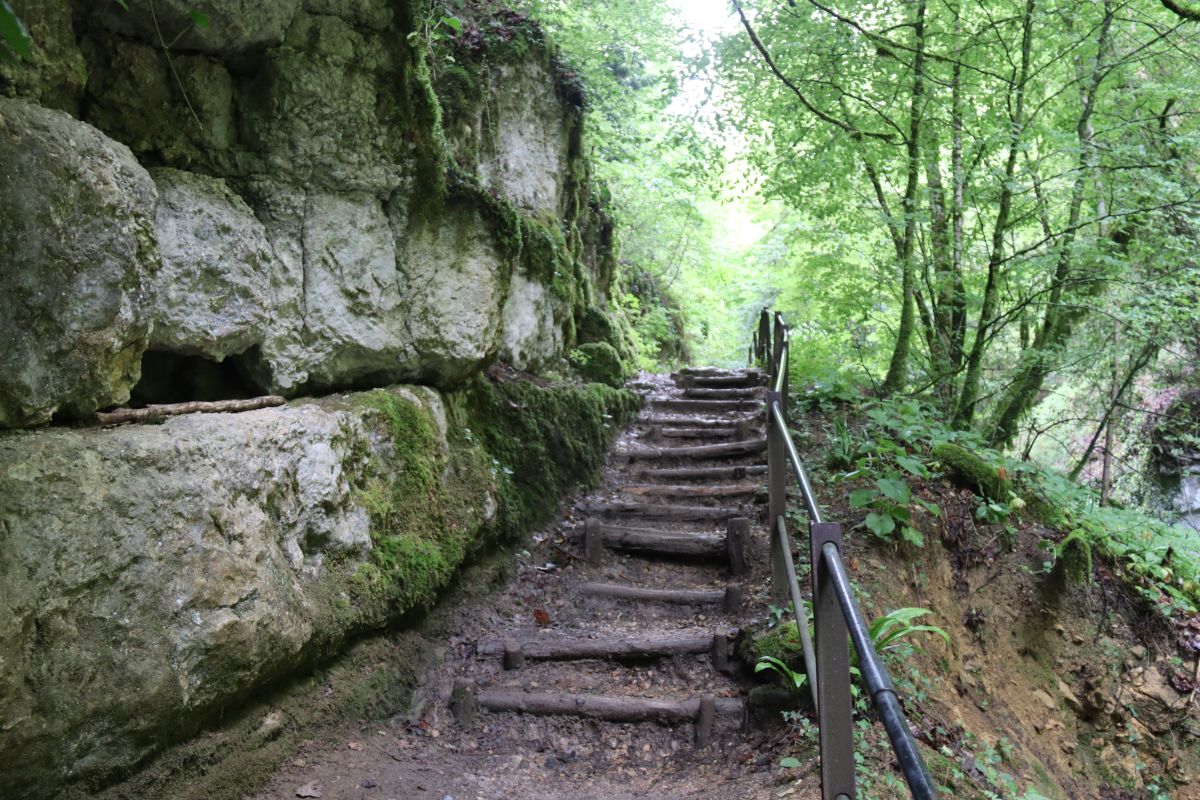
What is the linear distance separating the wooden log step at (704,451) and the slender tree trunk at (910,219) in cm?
257

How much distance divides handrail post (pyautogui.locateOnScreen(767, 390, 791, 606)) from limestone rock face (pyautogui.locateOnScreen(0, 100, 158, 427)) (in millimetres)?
2991

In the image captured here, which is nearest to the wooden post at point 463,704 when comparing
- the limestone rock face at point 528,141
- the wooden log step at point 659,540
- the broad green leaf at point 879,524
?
the wooden log step at point 659,540

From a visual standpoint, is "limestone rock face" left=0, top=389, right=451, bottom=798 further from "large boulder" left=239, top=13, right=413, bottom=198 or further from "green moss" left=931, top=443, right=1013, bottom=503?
"green moss" left=931, top=443, right=1013, bottom=503

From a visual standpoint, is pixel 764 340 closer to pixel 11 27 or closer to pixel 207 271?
pixel 207 271

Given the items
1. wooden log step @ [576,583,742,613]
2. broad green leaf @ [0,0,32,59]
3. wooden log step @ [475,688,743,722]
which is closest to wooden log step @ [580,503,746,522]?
wooden log step @ [576,583,742,613]

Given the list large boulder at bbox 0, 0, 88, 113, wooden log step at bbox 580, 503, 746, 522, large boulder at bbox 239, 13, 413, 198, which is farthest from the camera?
wooden log step at bbox 580, 503, 746, 522

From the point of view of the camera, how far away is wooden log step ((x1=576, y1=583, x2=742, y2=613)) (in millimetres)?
4824

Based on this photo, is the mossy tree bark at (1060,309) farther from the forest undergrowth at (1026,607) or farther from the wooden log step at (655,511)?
the wooden log step at (655,511)

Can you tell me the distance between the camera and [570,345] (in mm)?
9062

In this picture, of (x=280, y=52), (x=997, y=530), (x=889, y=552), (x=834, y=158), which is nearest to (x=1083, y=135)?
(x=834, y=158)

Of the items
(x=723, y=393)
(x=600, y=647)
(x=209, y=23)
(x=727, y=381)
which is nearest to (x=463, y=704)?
(x=600, y=647)

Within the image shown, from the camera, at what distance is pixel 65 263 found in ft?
7.88

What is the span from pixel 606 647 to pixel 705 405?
17.1 feet

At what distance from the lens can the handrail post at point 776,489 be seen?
4074mm
